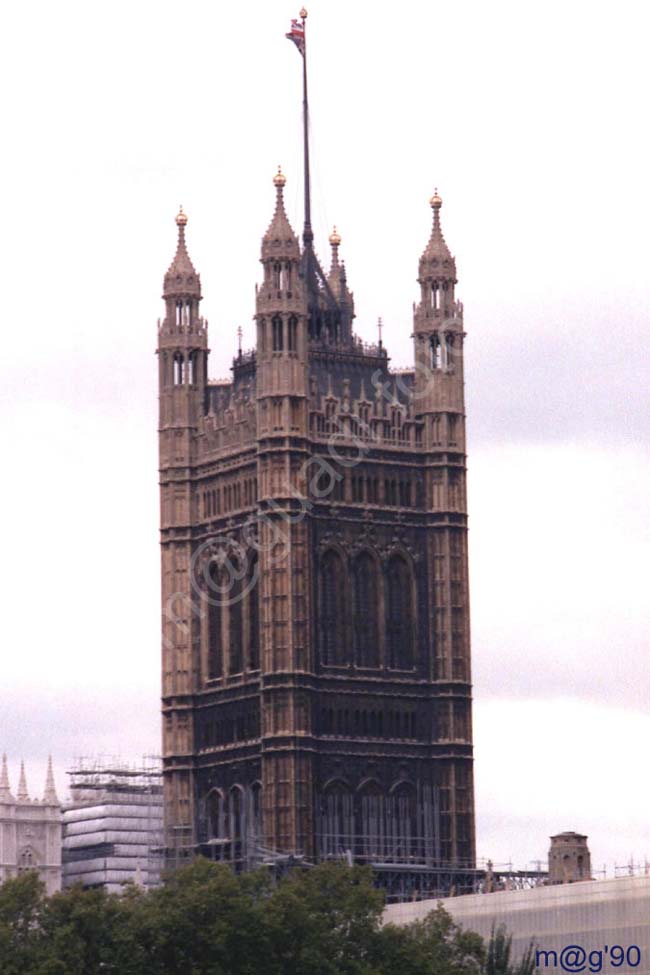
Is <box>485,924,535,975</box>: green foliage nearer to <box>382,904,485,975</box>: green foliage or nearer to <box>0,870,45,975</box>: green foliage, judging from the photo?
<box>382,904,485,975</box>: green foliage

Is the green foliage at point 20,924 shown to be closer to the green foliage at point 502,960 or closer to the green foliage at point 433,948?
the green foliage at point 433,948

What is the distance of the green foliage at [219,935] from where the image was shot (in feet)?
573

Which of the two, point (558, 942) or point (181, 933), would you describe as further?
point (558, 942)

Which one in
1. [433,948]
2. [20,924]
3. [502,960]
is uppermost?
[20,924]

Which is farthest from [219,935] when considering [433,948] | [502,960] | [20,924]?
[502,960]

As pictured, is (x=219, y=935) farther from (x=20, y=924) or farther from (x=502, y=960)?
(x=502, y=960)

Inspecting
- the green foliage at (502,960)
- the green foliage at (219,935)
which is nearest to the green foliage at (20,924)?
the green foliage at (219,935)

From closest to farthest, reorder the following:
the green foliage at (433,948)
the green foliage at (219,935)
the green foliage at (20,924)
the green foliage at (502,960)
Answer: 1. the green foliage at (20,924)
2. the green foliage at (219,935)
3. the green foliage at (433,948)
4. the green foliage at (502,960)

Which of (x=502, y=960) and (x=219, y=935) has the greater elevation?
(x=219, y=935)

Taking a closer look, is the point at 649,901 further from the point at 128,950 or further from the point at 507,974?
the point at 128,950

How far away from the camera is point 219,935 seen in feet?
575

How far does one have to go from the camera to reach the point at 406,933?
180000 mm

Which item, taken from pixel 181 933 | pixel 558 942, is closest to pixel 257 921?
pixel 181 933

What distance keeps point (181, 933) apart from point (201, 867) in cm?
639
